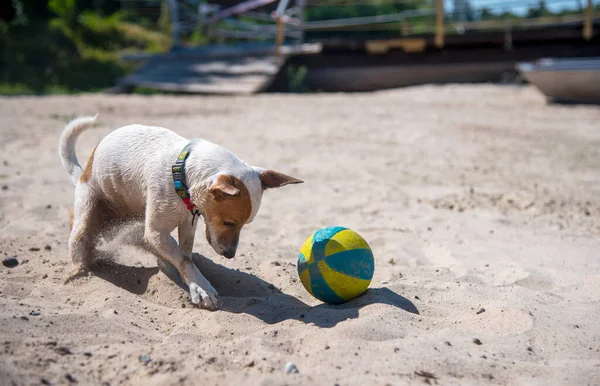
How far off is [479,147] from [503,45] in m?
7.77

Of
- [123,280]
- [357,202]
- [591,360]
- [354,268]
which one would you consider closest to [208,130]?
[357,202]

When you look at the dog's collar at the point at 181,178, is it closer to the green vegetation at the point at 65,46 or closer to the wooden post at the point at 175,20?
the green vegetation at the point at 65,46

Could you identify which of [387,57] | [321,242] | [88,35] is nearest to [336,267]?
[321,242]

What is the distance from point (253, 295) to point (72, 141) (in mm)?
1942

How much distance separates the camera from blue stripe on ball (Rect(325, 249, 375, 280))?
3.82m

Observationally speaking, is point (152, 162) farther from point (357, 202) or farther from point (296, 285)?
point (357, 202)

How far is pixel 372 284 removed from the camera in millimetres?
4324

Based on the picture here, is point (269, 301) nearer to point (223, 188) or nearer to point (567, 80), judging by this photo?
point (223, 188)

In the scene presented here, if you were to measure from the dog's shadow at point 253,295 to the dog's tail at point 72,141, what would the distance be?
0.83 metres

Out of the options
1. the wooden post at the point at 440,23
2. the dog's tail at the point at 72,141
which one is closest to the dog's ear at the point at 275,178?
the dog's tail at the point at 72,141

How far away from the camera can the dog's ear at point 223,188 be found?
358 cm

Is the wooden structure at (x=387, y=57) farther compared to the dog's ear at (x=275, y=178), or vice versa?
the wooden structure at (x=387, y=57)

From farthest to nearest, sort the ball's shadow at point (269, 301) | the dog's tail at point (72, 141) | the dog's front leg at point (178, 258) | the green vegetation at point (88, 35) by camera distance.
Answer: the green vegetation at point (88, 35), the dog's tail at point (72, 141), the dog's front leg at point (178, 258), the ball's shadow at point (269, 301)

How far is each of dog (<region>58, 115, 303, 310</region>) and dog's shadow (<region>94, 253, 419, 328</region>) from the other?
0.56ft
